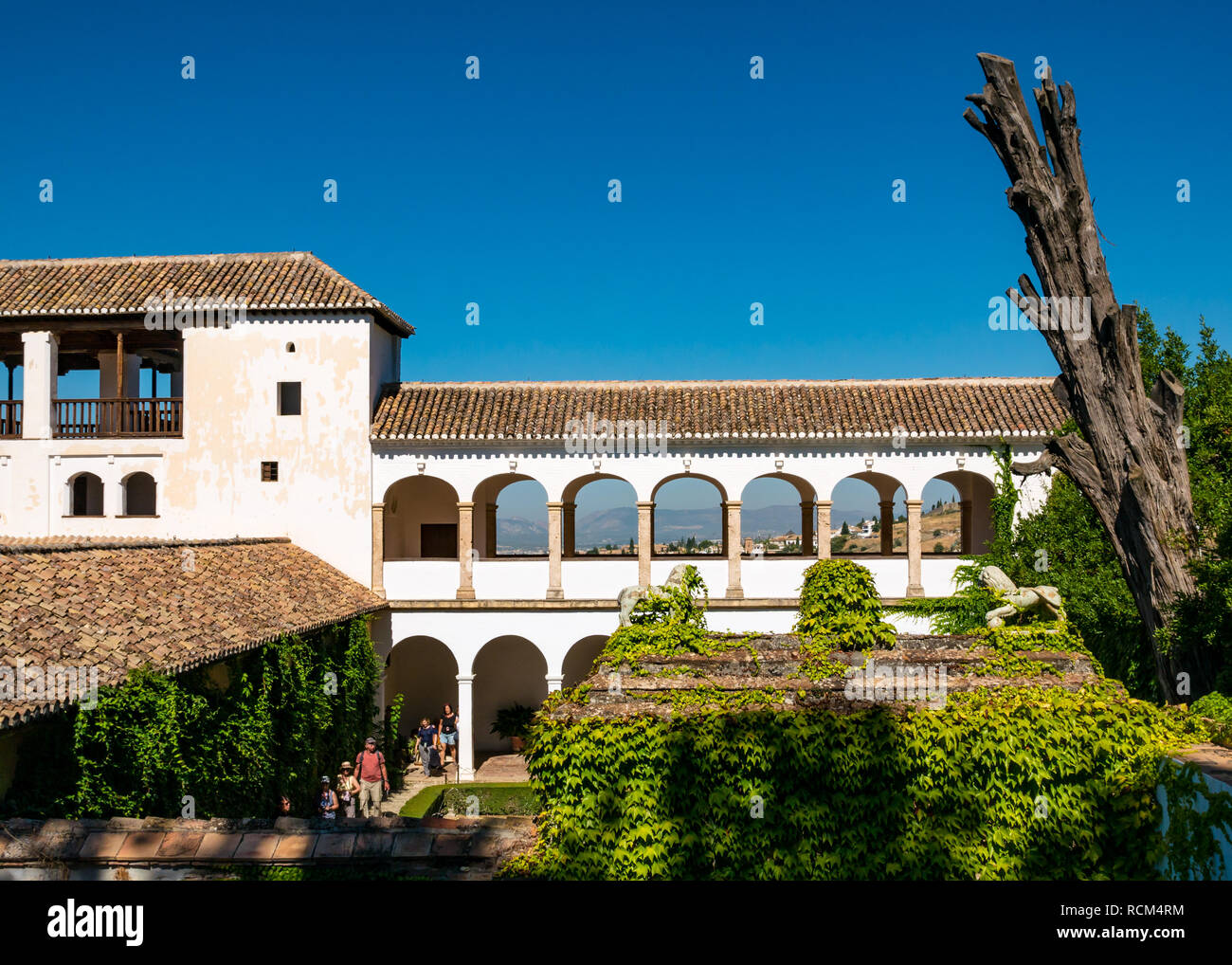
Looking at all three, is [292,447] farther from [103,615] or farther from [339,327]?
[103,615]

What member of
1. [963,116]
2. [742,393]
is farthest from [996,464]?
[963,116]

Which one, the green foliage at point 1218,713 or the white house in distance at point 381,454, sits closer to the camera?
the green foliage at point 1218,713

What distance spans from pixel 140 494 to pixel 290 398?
17.7ft

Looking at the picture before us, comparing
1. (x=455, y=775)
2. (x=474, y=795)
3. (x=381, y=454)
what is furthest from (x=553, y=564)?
(x=455, y=775)

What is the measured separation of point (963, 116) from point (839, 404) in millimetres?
9456

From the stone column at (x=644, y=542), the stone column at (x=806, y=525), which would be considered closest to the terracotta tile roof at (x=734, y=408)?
the stone column at (x=644, y=542)

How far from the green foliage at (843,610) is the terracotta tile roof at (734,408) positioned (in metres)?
9.12

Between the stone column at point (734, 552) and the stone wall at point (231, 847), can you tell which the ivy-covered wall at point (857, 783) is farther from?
the stone column at point (734, 552)

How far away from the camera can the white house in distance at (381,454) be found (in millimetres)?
20156

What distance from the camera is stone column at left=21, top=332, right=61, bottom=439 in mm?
20078

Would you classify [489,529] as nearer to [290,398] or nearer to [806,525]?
[290,398]

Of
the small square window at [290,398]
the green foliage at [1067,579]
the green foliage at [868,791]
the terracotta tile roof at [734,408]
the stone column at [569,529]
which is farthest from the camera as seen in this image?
A: the stone column at [569,529]

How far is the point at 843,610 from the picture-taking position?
11000mm

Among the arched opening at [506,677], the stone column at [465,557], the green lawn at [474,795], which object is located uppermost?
the stone column at [465,557]
